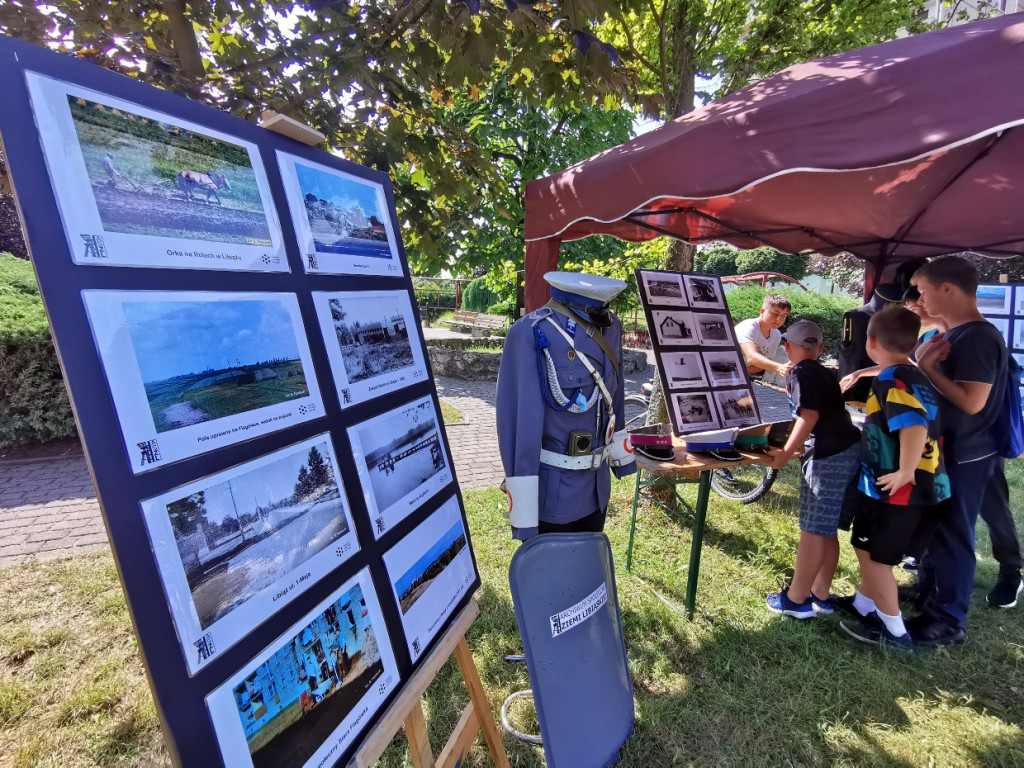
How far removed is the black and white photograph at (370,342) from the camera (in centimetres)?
125

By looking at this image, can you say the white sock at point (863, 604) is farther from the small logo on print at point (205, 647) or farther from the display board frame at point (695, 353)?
the small logo on print at point (205, 647)

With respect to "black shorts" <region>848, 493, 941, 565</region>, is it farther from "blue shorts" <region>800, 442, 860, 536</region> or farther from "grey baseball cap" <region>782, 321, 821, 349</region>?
"grey baseball cap" <region>782, 321, 821, 349</region>

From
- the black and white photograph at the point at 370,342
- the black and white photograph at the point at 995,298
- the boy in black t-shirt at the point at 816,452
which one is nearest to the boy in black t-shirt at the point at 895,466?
the boy in black t-shirt at the point at 816,452

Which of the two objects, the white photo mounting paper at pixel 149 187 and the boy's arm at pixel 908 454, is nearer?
the white photo mounting paper at pixel 149 187

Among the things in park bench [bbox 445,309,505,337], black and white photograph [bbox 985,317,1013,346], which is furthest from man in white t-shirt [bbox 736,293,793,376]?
park bench [bbox 445,309,505,337]

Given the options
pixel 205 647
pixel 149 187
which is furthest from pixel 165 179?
pixel 205 647

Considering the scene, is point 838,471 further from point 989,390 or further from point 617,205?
point 617,205

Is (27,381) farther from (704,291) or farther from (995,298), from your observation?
(995,298)

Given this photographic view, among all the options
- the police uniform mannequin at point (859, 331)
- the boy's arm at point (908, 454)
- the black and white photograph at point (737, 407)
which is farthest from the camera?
the police uniform mannequin at point (859, 331)

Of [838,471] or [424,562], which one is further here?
[838,471]

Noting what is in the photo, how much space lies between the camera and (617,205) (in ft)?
7.88

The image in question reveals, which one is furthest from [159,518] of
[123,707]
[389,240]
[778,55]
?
[778,55]

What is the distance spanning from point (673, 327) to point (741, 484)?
234 centimetres

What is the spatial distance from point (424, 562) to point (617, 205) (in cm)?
188
